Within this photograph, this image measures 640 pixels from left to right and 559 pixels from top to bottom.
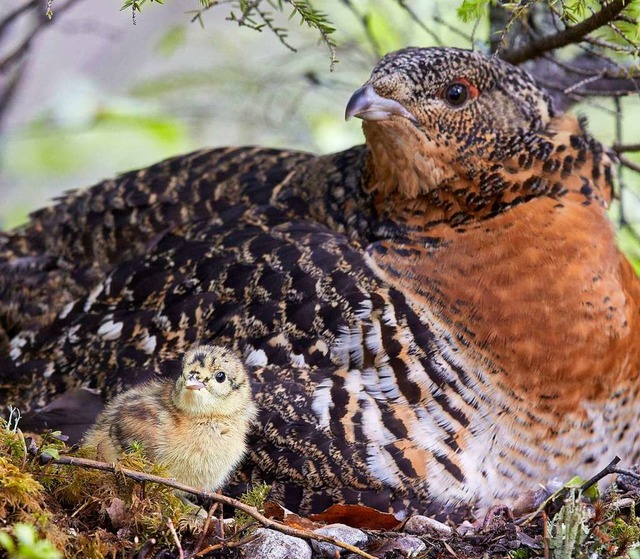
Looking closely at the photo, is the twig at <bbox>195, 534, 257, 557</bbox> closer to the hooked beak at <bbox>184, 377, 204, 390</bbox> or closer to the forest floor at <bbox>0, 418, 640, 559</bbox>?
the forest floor at <bbox>0, 418, 640, 559</bbox>

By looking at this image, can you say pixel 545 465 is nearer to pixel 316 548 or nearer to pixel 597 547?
pixel 597 547

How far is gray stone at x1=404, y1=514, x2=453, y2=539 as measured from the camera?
3.66 m

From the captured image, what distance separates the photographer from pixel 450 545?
3473 millimetres

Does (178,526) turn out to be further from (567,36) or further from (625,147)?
(625,147)

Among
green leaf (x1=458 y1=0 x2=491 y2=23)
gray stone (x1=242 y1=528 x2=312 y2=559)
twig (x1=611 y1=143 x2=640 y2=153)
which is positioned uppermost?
green leaf (x1=458 y1=0 x2=491 y2=23)

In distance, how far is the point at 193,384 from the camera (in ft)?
12.3

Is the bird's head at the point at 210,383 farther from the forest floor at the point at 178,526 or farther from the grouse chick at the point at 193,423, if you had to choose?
the forest floor at the point at 178,526

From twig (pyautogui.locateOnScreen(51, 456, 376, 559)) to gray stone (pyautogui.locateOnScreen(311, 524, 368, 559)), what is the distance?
63mm

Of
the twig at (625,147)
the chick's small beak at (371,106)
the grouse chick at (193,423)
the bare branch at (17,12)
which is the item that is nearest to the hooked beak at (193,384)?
the grouse chick at (193,423)

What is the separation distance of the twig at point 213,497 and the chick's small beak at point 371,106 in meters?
1.69

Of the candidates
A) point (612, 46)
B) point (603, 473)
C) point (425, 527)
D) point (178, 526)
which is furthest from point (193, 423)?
point (612, 46)

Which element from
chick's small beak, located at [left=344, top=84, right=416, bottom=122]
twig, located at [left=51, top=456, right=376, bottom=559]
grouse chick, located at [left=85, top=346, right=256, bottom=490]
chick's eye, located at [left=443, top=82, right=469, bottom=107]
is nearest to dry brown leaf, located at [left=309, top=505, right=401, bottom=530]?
grouse chick, located at [left=85, top=346, right=256, bottom=490]

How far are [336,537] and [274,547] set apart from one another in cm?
32

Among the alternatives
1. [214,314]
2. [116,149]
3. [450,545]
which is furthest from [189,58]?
[450,545]
